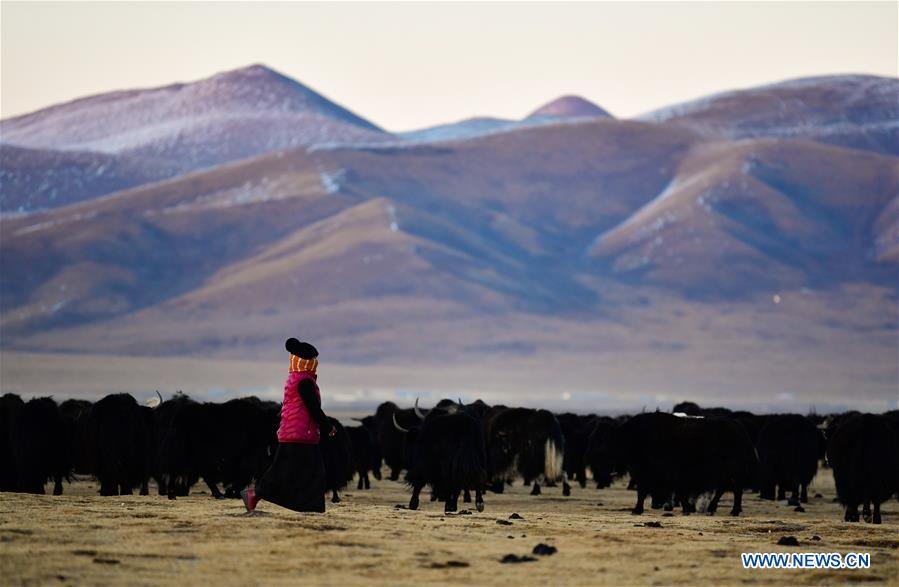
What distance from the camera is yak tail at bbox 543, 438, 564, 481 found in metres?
27.3

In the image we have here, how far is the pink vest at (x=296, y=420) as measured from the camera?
16.7 meters

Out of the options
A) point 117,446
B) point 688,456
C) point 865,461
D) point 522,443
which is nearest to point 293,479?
point 117,446

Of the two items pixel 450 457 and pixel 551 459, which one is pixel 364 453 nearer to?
pixel 551 459

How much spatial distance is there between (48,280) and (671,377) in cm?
7313

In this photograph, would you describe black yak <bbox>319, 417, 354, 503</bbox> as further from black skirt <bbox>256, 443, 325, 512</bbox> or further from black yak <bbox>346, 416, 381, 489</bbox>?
black skirt <bbox>256, 443, 325, 512</bbox>

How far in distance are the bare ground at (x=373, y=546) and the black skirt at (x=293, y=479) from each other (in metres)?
0.16

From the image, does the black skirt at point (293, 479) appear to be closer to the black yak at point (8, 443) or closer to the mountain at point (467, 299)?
the black yak at point (8, 443)

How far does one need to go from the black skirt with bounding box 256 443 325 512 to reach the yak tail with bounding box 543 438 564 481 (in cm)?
1079

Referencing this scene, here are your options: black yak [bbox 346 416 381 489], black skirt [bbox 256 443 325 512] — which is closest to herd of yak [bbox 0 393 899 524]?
black skirt [bbox 256 443 325 512]

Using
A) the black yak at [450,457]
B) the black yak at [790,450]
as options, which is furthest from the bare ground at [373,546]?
the black yak at [790,450]

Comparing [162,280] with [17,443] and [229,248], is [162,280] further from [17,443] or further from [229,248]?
[17,443]

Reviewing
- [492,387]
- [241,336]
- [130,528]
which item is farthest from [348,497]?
[241,336]

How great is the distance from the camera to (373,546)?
14.9m

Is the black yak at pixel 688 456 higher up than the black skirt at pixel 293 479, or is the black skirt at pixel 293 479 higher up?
the black yak at pixel 688 456
